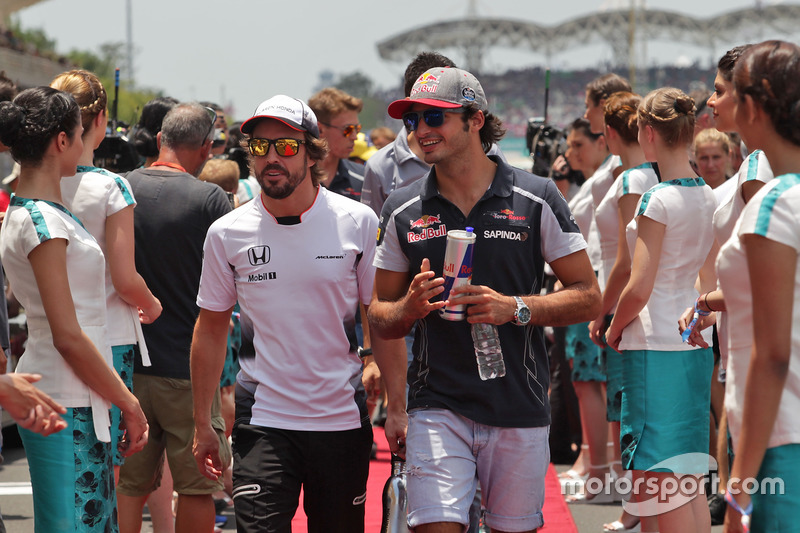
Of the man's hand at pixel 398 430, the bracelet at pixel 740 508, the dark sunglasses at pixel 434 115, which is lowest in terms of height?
the man's hand at pixel 398 430

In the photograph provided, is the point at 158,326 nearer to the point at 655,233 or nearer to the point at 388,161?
the point at 388,161

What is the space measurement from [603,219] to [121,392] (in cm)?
302

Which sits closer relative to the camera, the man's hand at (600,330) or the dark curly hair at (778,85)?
the dark curly hair at (778,85)

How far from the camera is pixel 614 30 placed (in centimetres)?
12006

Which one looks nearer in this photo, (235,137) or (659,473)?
(659,473)

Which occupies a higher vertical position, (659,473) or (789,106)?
(789,106)

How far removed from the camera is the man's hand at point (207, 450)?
426 centimetres

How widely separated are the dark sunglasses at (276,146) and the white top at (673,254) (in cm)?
170

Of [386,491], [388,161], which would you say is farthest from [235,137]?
[386,491]

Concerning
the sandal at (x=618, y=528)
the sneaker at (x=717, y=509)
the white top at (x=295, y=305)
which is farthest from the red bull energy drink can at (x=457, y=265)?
the sneaker at (x=717, y=509)

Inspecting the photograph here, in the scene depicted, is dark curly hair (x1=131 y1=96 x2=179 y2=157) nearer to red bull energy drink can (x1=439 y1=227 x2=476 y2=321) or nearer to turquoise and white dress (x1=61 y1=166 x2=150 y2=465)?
turquoise and white dress (x1=61 y1=166 x2=150 y2=465)

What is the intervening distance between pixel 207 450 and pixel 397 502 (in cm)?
88

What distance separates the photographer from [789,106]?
2.78m

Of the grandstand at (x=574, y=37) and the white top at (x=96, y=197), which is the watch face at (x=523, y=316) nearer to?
the white top at (x=96, y=197)
